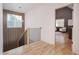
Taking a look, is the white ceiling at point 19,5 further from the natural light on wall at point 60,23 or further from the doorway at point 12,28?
the natural light on wall at point 60,23

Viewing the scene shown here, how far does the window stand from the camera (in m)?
1.26

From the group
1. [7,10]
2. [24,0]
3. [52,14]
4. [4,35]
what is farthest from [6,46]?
[52,14]

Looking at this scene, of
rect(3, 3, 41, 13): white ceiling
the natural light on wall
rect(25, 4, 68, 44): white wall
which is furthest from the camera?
the natural light on wall

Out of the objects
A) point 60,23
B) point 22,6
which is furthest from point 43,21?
point 22,6

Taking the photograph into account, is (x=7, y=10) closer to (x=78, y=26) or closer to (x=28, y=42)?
(x=28, y=42)

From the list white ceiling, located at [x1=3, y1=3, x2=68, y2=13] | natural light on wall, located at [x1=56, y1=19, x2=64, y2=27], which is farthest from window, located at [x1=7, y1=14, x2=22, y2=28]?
natural light on wall, located at [x1=56, y1=19, x2=64, y2=27]

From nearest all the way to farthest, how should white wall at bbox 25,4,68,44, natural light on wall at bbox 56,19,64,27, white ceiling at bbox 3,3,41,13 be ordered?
white ceiling at bbox 3,3,41,13
white wall at bbox 25,4,68,44
natural light on wall at bbox 56,19,64,27

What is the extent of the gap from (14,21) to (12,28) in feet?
0.36

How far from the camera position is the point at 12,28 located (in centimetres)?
131

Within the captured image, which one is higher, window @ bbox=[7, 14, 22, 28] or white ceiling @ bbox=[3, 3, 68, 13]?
white ceiling @ bbox=[3, 3, 68, 13]

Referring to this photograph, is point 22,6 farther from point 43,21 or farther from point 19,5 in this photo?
point 43,21

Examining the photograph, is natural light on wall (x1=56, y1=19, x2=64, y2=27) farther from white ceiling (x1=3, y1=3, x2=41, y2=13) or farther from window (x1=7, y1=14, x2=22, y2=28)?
window (x1=7, y1=14, x2=22, y2=28)

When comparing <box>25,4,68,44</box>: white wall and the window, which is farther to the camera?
<box>25,4,68,44</box>: white wall
